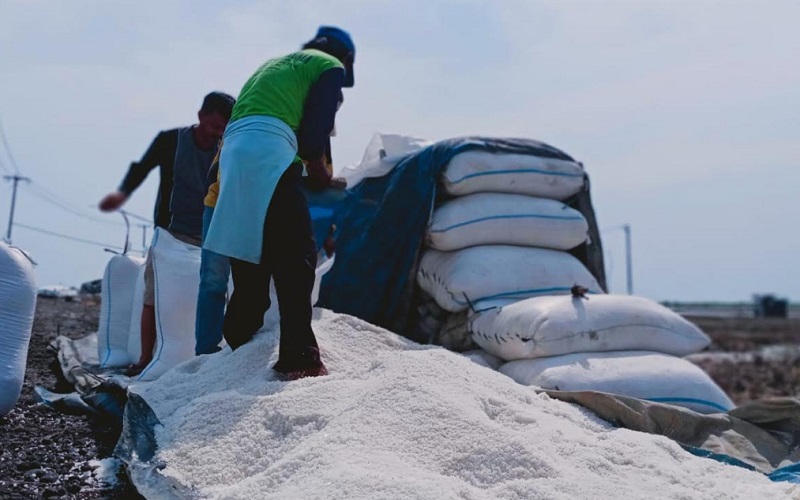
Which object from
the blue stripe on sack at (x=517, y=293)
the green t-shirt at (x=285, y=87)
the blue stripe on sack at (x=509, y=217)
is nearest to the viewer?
the green t-shirt at (x=285, y=87)

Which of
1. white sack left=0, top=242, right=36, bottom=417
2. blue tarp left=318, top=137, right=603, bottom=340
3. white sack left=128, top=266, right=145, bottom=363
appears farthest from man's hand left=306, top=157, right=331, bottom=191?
blue tarp left=318, top=137, right=603, bottom=340

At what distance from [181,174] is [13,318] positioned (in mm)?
1184

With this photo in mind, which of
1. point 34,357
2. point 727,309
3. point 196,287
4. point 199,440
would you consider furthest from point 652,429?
point 727,309

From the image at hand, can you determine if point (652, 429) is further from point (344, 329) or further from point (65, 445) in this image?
point (65, 445)

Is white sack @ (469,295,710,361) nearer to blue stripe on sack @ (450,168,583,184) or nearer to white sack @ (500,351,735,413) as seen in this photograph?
A: white sack @ (500,351,735,413)

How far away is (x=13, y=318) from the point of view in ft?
8.60

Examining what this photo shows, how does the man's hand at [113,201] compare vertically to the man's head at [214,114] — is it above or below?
below

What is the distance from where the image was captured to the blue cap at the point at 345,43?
3.13 metres

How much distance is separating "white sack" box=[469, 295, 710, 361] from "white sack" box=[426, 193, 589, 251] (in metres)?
0.49

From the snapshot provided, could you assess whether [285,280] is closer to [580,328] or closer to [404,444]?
[404,444]

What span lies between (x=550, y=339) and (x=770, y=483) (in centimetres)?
141

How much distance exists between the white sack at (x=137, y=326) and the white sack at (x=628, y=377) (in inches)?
65.4

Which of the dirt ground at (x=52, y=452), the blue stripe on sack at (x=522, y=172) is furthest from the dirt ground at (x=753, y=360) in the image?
the dirt ground at (x=52, y=452)

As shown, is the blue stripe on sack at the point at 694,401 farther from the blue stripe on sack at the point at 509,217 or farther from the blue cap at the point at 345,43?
the blue cap at the point at 345,43
